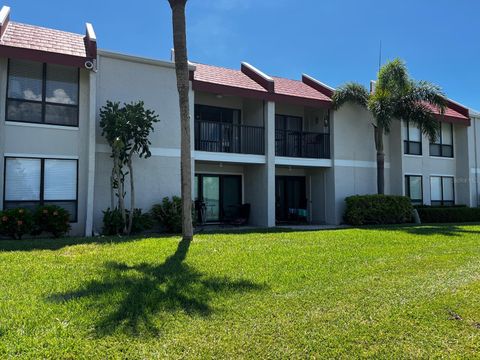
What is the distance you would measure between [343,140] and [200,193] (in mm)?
7303

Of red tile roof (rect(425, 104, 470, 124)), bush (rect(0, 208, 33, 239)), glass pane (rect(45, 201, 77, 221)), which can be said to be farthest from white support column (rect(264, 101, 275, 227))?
red tile roof (rect(425, 104, 470, 124))

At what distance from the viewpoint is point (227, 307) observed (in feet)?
17.5

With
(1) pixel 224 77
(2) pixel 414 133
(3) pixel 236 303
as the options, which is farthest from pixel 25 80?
(2) pixel 414 133

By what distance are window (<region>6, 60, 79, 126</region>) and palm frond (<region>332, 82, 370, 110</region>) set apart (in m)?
11.2

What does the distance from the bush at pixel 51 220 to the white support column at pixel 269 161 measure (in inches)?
318

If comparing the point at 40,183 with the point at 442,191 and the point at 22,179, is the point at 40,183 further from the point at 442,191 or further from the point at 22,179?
the point at 442,191

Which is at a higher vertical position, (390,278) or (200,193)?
(200,193)

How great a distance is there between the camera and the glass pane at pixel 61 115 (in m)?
13.2

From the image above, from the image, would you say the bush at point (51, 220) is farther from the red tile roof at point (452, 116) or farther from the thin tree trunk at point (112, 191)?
the red tile roof at point (452, 116)

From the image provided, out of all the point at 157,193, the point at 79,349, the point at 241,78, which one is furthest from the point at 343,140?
the point at 79,349

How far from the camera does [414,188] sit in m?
21.7

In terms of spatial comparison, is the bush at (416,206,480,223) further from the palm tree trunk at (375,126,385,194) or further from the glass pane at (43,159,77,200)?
the glass pane at (43,159,77,200)

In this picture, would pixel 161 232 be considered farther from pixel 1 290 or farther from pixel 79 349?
pixel 79 349

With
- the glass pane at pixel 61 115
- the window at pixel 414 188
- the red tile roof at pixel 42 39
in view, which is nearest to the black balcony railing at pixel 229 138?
the glass pane at pixel 61 115
